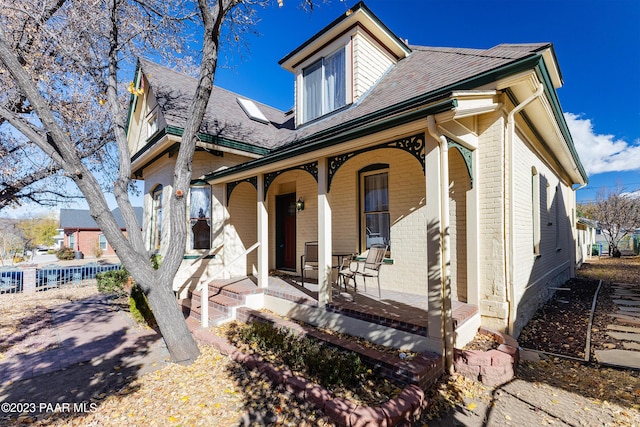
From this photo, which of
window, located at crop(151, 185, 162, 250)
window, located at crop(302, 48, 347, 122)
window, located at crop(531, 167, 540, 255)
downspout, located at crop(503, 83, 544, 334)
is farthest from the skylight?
window, located at crop(531, 167, 540, 255)

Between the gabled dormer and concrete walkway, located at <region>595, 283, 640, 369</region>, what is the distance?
22.6ft

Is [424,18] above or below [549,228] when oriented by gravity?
above

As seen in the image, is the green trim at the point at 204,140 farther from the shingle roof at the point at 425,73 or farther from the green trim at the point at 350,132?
the shingle roof at the point at 425,73

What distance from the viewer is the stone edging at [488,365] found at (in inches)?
145

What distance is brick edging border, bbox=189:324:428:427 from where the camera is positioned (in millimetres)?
2729

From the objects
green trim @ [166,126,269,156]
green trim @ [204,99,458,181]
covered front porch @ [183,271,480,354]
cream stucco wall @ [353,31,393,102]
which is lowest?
covered front porch @ [183,271,480,354]

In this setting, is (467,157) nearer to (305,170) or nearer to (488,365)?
(305,170)

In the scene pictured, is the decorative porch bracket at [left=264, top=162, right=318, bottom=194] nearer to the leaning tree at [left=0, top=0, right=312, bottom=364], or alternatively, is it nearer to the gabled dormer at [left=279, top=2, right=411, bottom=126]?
the leaning tree at [left=0, top=0, right=312, bottom=364]

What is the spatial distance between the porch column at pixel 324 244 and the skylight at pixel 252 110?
19.7 feet

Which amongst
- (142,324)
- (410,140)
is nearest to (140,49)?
(142,324)

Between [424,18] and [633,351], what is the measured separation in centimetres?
991

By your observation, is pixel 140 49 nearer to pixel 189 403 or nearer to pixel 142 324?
pixel 142 324

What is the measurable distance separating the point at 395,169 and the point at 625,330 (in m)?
5.18

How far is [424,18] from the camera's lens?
9516mm
